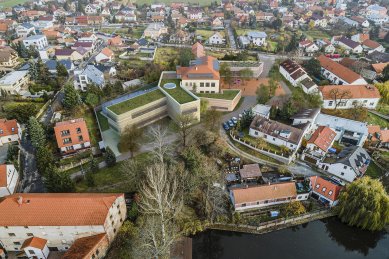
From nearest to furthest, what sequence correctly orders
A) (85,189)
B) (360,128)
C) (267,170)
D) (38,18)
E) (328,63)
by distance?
(85,189) → (267,170) → (360,128) → (328,63) → (38,18)

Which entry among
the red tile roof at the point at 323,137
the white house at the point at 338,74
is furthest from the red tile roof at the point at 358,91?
the red tile roof at the point at 323,137

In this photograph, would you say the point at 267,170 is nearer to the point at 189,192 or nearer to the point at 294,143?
the point at 294,143

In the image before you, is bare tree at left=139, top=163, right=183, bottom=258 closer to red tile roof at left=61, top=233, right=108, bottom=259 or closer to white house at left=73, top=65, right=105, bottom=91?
red tile roof at left=61, top=233, right=108, bottom=259

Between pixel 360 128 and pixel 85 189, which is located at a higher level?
pixel 360 128

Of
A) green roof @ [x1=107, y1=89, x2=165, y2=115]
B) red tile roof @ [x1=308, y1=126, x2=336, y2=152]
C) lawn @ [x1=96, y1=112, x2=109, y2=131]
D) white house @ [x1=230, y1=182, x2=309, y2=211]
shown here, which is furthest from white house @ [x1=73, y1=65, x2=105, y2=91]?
red tile roof @ [x1=308, y1=126, x2=336, y2=152]

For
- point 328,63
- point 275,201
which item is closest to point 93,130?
point 275,201

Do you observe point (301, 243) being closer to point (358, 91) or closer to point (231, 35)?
point (358, 91)

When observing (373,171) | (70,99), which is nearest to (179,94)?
(70,99)
